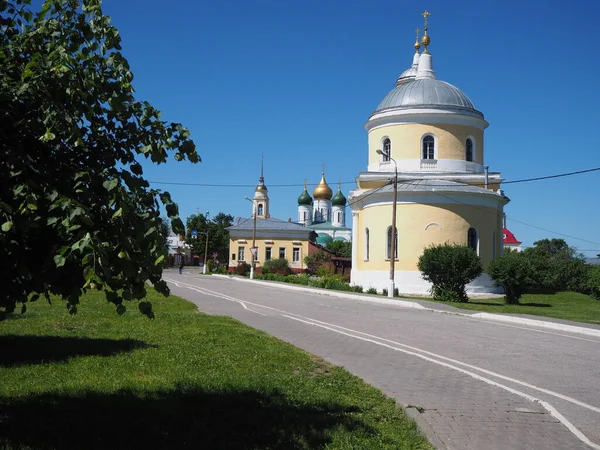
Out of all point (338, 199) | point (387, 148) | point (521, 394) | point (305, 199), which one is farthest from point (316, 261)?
point (521, 394)

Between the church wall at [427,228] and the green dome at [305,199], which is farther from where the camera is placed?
the green dome at [305,199]

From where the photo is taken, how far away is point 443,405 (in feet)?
24.2

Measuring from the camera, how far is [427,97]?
4053 cm

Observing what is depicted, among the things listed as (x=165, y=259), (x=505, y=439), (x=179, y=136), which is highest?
(x=179, y=136)

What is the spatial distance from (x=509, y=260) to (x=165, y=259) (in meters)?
28.4

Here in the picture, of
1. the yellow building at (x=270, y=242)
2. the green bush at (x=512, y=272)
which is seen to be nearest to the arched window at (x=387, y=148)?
the green bush at (x=512, y=272)

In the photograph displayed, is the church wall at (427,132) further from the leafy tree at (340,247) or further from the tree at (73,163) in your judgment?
the leafy tree at (340,247)

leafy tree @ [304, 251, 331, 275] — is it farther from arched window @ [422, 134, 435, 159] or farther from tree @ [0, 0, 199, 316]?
tree @ [0, 0, 199, 316]

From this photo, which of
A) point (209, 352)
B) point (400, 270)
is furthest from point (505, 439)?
point (400, 270)

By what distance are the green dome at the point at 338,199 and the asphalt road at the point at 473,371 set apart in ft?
301

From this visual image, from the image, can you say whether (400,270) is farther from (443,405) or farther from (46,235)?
(46,235)

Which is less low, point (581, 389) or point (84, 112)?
point (84, 112)

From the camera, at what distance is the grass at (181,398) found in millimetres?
5555

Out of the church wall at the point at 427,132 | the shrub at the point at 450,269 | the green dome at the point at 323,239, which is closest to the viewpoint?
the shrub at the point at 450,269
